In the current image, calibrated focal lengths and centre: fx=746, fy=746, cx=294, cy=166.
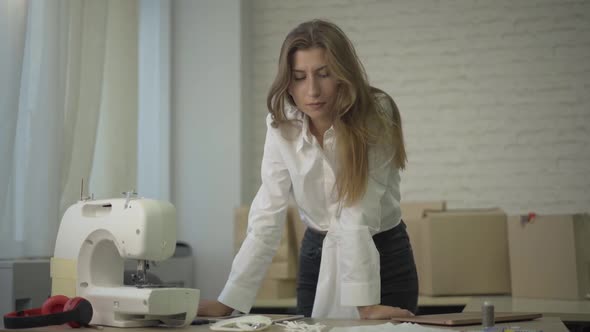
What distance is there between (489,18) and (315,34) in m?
2.94

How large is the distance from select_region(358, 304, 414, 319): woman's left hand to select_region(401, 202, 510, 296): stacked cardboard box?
67.2 inches

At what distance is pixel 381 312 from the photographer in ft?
5.86

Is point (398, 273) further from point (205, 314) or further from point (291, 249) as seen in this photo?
point (291, 249)

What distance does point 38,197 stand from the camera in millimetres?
2766

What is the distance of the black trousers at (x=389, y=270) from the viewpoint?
204 cm

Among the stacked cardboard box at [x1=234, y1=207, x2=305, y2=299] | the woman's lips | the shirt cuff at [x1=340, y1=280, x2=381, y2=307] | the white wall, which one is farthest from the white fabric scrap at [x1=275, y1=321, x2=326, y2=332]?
the white wall

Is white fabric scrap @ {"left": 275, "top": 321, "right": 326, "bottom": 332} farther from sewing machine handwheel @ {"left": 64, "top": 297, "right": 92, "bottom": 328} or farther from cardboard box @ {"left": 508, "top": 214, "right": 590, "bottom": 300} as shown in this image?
cardboard box @ {"left": 508, "top": 214, "right": 590, "bottom": 300}

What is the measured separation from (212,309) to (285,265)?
6.14ft

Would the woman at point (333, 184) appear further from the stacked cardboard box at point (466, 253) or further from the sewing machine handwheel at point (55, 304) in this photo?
the stacked cardboard box at point (466, 253)

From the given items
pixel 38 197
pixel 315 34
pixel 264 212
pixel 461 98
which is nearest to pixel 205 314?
pixel 264 212

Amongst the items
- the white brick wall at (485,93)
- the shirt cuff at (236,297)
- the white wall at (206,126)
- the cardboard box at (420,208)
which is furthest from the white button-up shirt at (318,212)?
the white brick wall at (485,93)

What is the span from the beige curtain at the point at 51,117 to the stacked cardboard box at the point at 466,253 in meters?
1.47

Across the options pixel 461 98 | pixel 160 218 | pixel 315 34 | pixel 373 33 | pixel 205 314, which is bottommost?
pixel 205 314

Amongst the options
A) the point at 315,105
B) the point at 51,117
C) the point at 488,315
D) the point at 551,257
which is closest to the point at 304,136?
the point at 315,105
